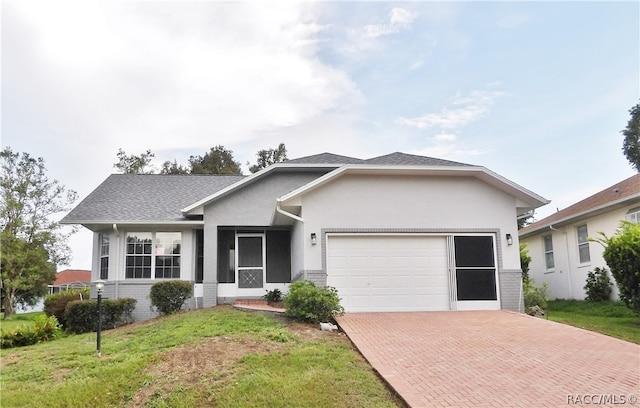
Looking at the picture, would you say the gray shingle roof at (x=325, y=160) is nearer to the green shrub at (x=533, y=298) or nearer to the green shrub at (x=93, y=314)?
the green shrub at (x=533, y=298)

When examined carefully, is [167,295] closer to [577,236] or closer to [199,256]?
[199,256]

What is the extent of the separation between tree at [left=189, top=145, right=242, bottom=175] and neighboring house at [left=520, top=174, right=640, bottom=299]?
25.3 metres

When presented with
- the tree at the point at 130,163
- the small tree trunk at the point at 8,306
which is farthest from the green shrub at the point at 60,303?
the tree at the point at 130,163

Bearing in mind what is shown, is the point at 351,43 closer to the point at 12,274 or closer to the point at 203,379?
the point at 203,379

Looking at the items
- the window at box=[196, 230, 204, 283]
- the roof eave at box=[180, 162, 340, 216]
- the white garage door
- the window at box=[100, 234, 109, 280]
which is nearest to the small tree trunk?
the window at box=[100, 234, 109, 280]

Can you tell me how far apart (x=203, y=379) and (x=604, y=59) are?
1525 cm

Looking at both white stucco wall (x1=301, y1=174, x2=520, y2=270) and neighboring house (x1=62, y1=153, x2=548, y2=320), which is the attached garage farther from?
white stucco wall (x1=301, y1=174, x2=520, y2=270)

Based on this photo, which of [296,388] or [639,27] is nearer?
[296,388]

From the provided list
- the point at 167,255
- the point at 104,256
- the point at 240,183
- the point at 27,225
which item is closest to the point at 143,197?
the point at 104,256

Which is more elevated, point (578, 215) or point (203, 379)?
point (578, 215)

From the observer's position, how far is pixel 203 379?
309 inches

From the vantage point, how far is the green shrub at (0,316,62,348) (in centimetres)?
1306

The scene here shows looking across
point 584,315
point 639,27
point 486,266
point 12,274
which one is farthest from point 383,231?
point 12,274

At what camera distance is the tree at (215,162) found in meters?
41.0
